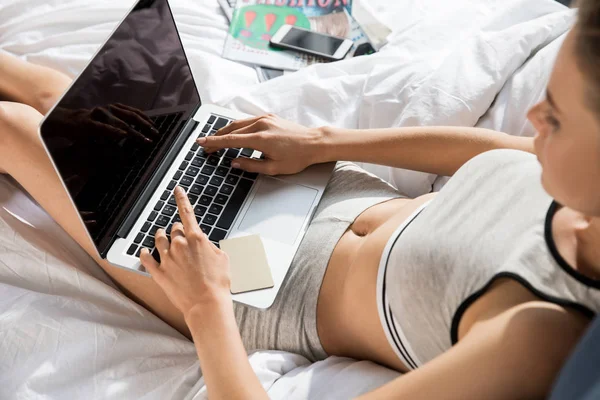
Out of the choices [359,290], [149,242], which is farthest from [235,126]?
[359,290]

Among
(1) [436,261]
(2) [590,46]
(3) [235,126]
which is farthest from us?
(3) [235,126]

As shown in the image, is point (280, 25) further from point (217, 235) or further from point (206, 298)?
point (206, 298)

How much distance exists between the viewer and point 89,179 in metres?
0.86

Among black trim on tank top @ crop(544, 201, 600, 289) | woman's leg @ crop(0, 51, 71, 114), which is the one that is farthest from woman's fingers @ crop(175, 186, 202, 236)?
black trim on tank top @ crop(544, 201, 600, 289)

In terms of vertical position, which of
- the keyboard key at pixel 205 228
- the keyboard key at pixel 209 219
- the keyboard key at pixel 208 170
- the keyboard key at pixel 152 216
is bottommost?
the keyboard key at pixel 205 228

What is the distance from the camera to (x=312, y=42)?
138cm

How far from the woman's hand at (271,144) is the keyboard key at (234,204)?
3 centimetres

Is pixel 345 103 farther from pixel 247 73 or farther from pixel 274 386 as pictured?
pixel 274 386

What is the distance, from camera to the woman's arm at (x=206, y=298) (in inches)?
30.2

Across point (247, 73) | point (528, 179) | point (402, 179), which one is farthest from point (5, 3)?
point (528, 179)

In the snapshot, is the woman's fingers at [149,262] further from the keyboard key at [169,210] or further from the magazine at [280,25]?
the magazine at [280,25]

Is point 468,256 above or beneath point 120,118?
beneath

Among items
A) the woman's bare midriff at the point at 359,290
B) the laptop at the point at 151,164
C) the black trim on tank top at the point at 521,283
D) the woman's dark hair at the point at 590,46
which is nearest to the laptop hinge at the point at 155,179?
the laptop at the point at 151,164

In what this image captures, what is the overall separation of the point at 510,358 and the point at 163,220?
0.57 m
